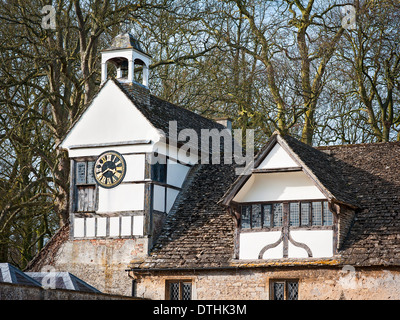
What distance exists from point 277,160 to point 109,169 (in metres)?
5.32

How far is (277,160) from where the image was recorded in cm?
2175

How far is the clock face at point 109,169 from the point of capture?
2405cm

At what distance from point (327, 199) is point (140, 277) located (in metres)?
5.73

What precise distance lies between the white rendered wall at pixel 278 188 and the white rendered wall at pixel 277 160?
1.21 ft

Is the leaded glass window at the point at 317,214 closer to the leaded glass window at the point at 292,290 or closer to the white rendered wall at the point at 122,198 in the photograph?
the leaded glass window at the point at 292,290

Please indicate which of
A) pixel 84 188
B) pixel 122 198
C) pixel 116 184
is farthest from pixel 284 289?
pixel 84 188

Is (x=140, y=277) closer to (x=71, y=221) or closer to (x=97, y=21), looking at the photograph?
(x=71, y=221)

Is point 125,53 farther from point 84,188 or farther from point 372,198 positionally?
point 372,198

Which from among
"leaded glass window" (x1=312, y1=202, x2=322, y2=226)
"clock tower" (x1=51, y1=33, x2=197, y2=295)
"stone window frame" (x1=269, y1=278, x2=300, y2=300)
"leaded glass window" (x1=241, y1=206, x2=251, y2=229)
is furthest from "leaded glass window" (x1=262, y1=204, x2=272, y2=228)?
"clock tower" (x1=51, y1=33, x2=197, y2=295)

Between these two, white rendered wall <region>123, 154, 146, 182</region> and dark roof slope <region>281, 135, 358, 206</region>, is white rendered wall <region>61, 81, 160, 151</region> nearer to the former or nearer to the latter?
white rendered wall <region>123, 154, 146, 182</region>

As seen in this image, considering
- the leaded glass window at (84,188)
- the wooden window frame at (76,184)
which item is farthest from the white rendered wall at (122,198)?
the wooden window frame at (76,184)
